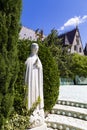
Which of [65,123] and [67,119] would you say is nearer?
[65,123]

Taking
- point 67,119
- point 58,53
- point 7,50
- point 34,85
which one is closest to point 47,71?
point 67,119

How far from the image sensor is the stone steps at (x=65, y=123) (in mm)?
6852

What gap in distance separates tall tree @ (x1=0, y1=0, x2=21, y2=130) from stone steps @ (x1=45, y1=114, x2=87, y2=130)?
2824mm

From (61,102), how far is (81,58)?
97.3ft

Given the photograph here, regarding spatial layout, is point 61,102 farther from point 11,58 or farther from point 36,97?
point 11,58

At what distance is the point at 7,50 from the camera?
14.9 feet

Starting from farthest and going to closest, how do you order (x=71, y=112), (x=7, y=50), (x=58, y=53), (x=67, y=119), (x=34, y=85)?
(x=58, y=53) < (x=71, y=112) < (x=67, y=119) < (x=34, y=85) < (x=7, y=50)

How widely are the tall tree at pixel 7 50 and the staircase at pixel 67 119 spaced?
2864 millimetres

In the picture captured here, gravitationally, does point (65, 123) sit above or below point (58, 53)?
below

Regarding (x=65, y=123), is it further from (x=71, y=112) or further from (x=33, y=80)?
(x=33, y=80)

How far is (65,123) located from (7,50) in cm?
354

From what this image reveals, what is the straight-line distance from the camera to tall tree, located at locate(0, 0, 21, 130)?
439cm

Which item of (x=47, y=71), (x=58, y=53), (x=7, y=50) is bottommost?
(x=47, y=71)

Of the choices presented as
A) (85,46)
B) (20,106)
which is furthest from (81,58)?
(20,106)
